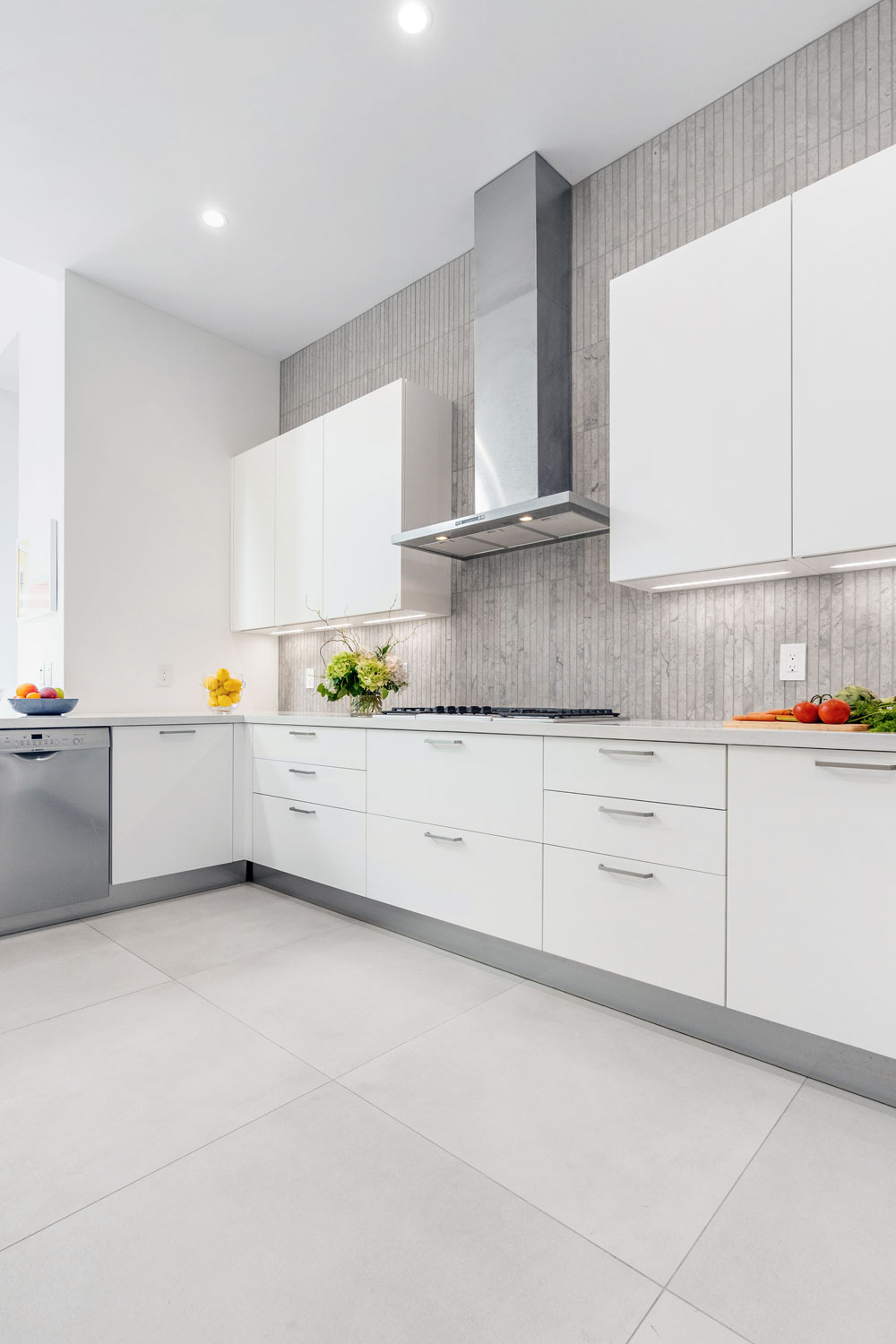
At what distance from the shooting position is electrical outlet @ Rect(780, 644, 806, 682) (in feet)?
7.25

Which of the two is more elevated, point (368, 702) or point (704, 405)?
→ point (704, 405)

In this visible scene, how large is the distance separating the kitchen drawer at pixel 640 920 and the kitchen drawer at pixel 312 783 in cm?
92

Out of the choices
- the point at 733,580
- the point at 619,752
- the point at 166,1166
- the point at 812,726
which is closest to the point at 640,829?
the point at 619,752

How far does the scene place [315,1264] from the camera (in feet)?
3.72

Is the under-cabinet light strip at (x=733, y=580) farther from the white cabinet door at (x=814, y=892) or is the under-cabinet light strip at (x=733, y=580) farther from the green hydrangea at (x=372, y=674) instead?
the green hydrangea at (x=372, y=674)

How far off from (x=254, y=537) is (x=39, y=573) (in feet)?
3.56

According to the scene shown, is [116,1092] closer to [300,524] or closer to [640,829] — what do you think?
[640,829]

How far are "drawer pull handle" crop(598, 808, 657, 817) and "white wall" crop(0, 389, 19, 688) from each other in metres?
4.14

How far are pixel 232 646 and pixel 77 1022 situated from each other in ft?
8.11

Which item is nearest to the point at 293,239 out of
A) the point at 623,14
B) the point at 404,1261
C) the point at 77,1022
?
the point at 623,14

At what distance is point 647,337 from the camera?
2.26 m

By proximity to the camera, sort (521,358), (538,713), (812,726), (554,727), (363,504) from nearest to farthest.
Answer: (812,726) < (554,727) < (538,713) < (521,358) < (363,504)

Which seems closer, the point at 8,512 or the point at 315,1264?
the point at 315,1264

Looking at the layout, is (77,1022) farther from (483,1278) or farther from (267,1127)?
(483,1278)
